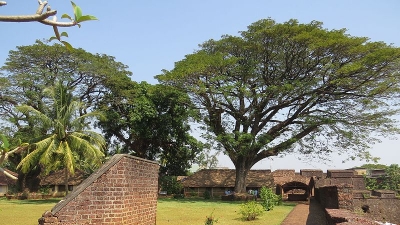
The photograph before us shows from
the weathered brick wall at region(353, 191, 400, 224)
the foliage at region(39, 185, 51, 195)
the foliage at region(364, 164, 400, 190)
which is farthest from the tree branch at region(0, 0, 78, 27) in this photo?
the foliage at region(364, 164, 400, 190)

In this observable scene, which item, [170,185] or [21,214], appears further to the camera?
[170,185]

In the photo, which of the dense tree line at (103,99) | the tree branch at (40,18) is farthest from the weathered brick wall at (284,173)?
the tree branch at (40,18)

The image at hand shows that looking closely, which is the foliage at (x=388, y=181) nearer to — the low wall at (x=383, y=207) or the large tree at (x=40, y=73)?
the low wall at (x=383, y=207)

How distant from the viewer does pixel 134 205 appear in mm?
7469

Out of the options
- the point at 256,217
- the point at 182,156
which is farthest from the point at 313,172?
the point at 256,217

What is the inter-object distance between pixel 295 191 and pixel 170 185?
45.7ft

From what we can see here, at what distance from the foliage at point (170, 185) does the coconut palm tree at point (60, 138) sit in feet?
38.1

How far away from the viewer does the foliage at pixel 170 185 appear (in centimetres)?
3372

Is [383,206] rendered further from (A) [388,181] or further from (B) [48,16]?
(A) [388,181]

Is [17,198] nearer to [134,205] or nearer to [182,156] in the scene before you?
[182,156]

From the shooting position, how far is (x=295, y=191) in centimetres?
3866

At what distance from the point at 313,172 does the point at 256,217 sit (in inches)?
875

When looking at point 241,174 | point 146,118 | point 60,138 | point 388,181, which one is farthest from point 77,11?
point 388,181

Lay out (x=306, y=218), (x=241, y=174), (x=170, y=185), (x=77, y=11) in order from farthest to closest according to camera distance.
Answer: (x=170, y=185), (x=241, y=174), (x=306, y=218), (x=77, y=11)
